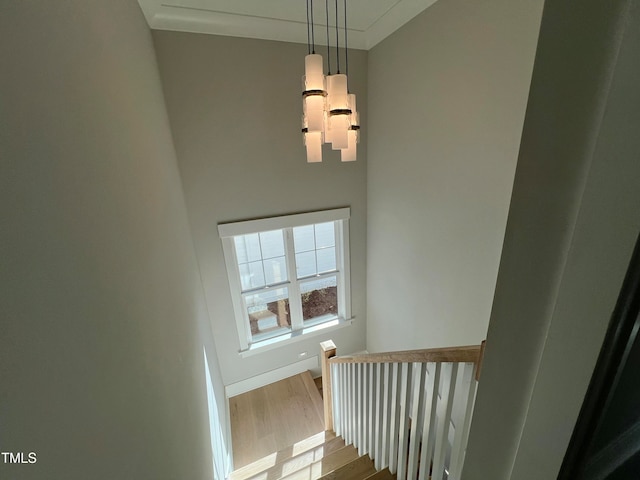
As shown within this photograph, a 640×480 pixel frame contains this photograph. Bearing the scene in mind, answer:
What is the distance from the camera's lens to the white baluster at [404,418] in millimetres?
1186

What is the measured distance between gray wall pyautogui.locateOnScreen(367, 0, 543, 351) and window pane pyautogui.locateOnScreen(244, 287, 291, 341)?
1331 millimetres

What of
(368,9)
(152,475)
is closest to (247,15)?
(368,9)

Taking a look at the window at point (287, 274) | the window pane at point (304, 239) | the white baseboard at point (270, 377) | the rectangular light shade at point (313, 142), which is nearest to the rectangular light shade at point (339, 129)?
the rectangular light shade at point (313, 142)

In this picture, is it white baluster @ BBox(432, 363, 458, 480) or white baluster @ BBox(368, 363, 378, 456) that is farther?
white baluster @ BBox(368, 363, 378, 456)

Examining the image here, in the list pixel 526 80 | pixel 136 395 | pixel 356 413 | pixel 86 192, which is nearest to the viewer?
pixel 86 192

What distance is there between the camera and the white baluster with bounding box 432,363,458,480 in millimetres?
979

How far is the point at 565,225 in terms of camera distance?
1.23ft

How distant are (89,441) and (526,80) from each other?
2.17m

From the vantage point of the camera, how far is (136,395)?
793 millimetres

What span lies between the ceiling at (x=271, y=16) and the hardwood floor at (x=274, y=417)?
150 inches

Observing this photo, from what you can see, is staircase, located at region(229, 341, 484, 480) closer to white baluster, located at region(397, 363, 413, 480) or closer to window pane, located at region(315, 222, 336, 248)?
white baluster, located at region(397, 363, 413, 480)

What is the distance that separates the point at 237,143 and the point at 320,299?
214 cm

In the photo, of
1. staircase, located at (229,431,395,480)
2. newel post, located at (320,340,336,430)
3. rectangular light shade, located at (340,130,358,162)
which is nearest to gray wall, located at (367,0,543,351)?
rectangular light shade, located at (340,130,358,162)

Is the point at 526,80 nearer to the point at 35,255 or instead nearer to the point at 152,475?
the point at 35,255
